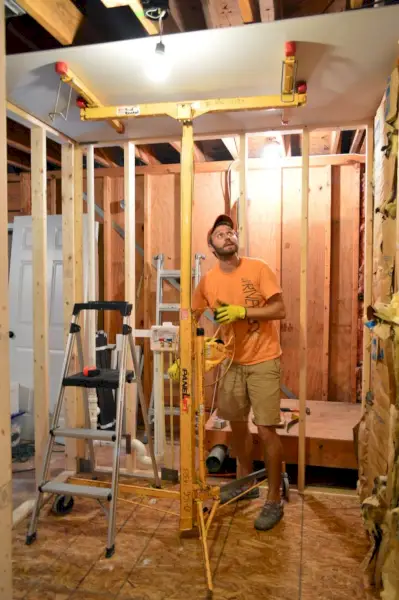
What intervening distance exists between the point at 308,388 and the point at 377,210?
1.99 metres

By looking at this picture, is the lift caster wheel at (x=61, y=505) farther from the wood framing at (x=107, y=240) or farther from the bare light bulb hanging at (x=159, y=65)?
the bare light bulb hanging at (x=159, y=65)

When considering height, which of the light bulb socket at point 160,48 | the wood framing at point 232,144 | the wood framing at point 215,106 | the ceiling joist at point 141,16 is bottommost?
the wood framing at point 215,106

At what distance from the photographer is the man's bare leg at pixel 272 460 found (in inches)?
97.2

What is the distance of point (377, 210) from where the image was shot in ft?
7.78

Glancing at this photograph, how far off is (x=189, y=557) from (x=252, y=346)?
1.12m

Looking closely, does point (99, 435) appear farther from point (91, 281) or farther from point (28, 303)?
point (28, 303)

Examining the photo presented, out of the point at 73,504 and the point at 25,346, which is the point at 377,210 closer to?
the point at 73,504

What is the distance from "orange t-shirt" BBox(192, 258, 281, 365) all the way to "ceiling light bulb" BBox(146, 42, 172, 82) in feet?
3.47

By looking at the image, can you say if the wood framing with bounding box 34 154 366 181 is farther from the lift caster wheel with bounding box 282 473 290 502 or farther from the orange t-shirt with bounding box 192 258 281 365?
the lift caster wheel with bounding box 282 473 290 502

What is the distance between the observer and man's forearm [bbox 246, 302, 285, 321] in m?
2.37

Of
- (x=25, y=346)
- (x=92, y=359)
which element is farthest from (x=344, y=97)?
(x=25, y=346)

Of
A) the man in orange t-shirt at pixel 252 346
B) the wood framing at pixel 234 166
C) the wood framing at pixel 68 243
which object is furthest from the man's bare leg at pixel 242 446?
the wood framing at pixel 234 166

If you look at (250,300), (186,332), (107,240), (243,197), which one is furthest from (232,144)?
(186,332)

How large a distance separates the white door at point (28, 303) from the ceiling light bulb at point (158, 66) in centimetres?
195
